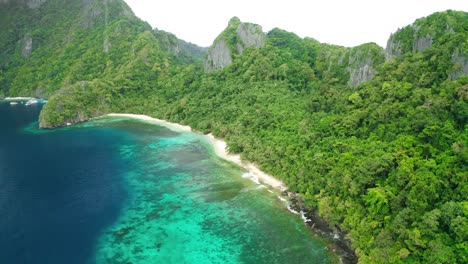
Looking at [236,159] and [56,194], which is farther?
A: [236,159]

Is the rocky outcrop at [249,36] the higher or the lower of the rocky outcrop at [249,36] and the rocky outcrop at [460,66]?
the higher

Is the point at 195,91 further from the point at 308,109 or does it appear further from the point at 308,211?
the point at 308,211

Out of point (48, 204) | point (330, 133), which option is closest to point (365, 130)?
point (330, 133)

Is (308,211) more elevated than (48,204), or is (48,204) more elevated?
(308,211)

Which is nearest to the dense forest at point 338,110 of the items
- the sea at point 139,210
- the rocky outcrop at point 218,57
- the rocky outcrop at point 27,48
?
the rocky outcrop at point 218,57

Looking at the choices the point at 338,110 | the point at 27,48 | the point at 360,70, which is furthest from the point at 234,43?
the point at 27,48

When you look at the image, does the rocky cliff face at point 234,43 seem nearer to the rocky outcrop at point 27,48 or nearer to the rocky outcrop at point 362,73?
the rocky outcrop at point 362,73

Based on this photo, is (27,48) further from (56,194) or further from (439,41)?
(439,41)
